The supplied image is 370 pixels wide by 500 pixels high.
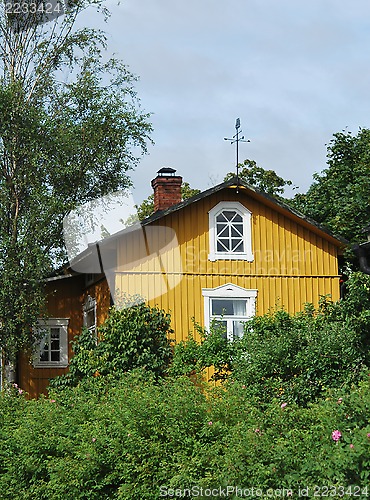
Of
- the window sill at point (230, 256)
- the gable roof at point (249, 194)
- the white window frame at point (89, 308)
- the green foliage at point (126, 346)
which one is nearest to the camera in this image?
the green foliage at point (126, 346)

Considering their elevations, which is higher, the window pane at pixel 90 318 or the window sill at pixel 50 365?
the window pane at pixel 90 318

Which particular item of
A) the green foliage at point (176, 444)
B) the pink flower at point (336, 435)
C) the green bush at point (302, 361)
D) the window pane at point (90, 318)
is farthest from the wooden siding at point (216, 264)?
the pink flower at point (336, 435)

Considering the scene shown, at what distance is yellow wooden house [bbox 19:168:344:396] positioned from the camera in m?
21.5

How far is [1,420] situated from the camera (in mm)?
13688

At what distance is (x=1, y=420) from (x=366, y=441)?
7.37m

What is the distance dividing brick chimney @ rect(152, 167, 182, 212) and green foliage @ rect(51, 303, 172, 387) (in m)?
3.82

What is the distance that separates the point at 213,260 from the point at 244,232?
1.11 metres

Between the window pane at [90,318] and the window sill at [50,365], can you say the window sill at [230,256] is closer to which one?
the window pane at [90,318]

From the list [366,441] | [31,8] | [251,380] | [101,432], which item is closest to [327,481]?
[366,441]

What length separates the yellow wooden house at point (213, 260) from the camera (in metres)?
21.5

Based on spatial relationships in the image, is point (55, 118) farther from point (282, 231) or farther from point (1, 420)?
point (1, 420)

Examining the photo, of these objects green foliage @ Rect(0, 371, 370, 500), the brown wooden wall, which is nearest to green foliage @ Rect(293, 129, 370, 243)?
the brown wooden wall

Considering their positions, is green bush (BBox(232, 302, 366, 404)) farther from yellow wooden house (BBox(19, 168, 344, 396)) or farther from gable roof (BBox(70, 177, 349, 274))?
gable roof (BBox(70, 177, 349, 274))

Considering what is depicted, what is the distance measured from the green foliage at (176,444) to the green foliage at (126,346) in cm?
602
